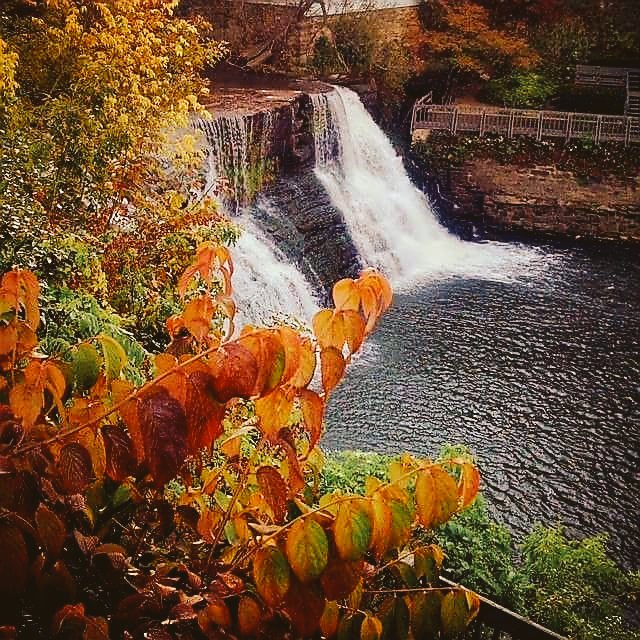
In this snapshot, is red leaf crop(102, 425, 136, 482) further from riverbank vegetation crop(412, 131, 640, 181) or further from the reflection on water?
riverbank vegetation crop(412, 131, 640, 181)

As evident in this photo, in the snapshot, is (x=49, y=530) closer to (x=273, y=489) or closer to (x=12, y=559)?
(x=12, y=559)

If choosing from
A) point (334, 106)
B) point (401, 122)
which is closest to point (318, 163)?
point (334, 106)

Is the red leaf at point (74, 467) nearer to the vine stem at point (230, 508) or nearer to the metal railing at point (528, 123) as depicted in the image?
the vine stem at point (230, 508)

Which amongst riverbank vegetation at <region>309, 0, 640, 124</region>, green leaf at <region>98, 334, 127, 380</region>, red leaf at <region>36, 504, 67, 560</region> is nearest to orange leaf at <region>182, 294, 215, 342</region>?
green leaf at <region>98, 334, 127, 380</region>

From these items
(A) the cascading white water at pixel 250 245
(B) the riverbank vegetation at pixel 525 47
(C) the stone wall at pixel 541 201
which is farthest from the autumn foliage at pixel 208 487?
(B) the riverbank vegetation at pixel 525 47

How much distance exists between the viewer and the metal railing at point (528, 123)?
25.6 ft

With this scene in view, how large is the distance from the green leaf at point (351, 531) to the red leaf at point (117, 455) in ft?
0.66

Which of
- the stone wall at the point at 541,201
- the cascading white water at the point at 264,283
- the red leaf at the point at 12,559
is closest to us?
the red leaf at the point at 12,559

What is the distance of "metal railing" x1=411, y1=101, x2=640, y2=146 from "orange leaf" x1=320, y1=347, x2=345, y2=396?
25.2 ft

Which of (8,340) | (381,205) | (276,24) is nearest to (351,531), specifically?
(8,340)

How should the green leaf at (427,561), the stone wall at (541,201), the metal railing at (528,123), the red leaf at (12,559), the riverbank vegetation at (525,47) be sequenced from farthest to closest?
the riverbank vegetation at (525,47) < the metal railing at (528,123) < the stone wall at (541,201) < the green leaf at (427,561) < the red leaf at (12,559)

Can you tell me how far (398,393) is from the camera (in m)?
4.52

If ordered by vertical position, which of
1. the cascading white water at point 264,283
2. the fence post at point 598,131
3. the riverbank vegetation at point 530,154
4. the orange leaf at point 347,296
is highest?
the fence post at point 598,131

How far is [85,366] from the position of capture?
0.75m
